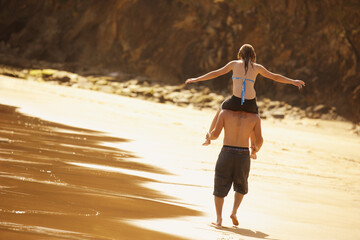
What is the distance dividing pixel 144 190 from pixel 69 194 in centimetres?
111

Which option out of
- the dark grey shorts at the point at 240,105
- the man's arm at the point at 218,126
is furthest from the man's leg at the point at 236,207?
the dark grey shorts at the point at 240,105

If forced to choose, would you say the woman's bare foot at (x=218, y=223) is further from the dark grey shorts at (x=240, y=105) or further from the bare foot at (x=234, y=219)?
the dark grey shorts at (x=240, y=105)

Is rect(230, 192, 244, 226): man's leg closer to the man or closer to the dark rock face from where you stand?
the man

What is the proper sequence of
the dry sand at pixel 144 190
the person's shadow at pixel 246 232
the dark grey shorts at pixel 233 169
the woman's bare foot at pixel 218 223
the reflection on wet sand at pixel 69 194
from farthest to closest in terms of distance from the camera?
the dark grey shorts at pixel 233 169, the woman's bare foot at pixel 218 223, the person's shadow at pixel 246 232, the dry sand at pixel 144 190, the reflection on wet sand at pixel 69 194

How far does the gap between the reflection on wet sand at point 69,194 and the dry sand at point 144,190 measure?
1 centimetres

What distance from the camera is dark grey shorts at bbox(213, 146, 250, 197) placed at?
482cm

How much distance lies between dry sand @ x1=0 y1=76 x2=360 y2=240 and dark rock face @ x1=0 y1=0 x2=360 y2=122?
19.3 m

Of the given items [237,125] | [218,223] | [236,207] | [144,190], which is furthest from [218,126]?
[144,190]

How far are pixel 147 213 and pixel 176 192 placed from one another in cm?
136

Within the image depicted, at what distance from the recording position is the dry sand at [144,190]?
3.80 meters

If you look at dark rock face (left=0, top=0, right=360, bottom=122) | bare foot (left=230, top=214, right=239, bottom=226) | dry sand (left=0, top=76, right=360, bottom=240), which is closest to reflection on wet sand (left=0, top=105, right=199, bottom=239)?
dry sand (left=0, top=76, right=360, bottom=240)

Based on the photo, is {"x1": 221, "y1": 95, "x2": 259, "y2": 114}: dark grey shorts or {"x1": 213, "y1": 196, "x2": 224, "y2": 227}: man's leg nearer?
{"x1": 213, "y1": 196, "x2": 224, "y2": 227}: man's leg

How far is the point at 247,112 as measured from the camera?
16.0ft

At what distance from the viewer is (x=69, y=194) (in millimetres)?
Result: 4621
